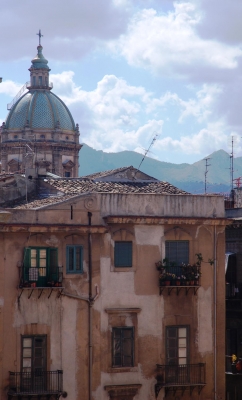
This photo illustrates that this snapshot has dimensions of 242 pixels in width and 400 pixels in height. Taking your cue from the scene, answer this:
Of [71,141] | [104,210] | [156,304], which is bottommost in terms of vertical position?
[156,304]

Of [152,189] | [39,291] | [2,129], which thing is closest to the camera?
[39,291]

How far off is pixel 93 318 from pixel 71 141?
6575cm

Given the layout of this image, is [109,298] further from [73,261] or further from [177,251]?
[177,251]

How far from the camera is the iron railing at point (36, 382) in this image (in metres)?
36.5

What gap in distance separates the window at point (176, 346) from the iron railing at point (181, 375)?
0.81 ft

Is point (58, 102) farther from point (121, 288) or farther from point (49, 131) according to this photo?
point (121, 288)

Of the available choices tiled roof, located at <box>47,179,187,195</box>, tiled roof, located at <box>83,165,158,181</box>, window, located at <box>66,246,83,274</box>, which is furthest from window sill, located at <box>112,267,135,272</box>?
tiled roof, located at <box>83,165,158,181</box>

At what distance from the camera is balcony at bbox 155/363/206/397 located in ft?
126

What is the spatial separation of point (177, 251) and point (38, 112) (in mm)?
63686

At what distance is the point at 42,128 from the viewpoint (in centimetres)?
10075

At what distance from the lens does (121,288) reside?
126 feet

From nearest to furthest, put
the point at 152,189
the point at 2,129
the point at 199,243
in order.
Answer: the point at 199,243
the point at 152,189
the point at 2,129

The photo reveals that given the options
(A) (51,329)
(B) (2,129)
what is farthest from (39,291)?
(B) (2,129)

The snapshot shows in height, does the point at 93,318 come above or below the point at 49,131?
below
